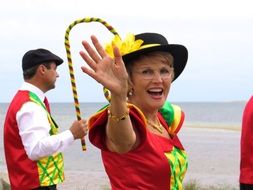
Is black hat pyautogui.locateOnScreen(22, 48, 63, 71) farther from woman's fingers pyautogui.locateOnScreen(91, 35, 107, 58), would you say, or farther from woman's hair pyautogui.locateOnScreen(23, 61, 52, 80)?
woman's fingers pyautogui.locateOnScreen(91, 35, 107, 58)

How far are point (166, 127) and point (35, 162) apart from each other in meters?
1.55

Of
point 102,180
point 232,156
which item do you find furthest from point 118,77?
point 232,156

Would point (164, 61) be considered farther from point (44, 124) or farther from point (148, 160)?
point (44, 124)

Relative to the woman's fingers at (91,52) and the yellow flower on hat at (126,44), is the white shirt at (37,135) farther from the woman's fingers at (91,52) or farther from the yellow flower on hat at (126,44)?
the woman's fingers at (91,52)

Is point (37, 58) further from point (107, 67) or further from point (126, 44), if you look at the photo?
point (107, 67)

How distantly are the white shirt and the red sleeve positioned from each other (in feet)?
5.39

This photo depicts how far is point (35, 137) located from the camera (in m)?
4.49

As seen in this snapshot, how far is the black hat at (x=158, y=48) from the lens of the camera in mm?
3031

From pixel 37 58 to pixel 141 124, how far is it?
7.68 feet

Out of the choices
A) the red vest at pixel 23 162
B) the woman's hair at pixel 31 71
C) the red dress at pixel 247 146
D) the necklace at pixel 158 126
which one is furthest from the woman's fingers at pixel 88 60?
the red dress at pixel 247 146

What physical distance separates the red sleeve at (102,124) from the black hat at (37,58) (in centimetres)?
220

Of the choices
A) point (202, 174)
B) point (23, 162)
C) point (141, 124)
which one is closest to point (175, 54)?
point (141, 124)

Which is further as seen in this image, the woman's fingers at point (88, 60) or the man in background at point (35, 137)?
the man in background at point (35, 137)

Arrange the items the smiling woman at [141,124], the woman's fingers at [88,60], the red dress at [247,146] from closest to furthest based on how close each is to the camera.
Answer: the woman's fingers at [88,60]
the smiling woman at [141,124]
the red dress at [247,146]
